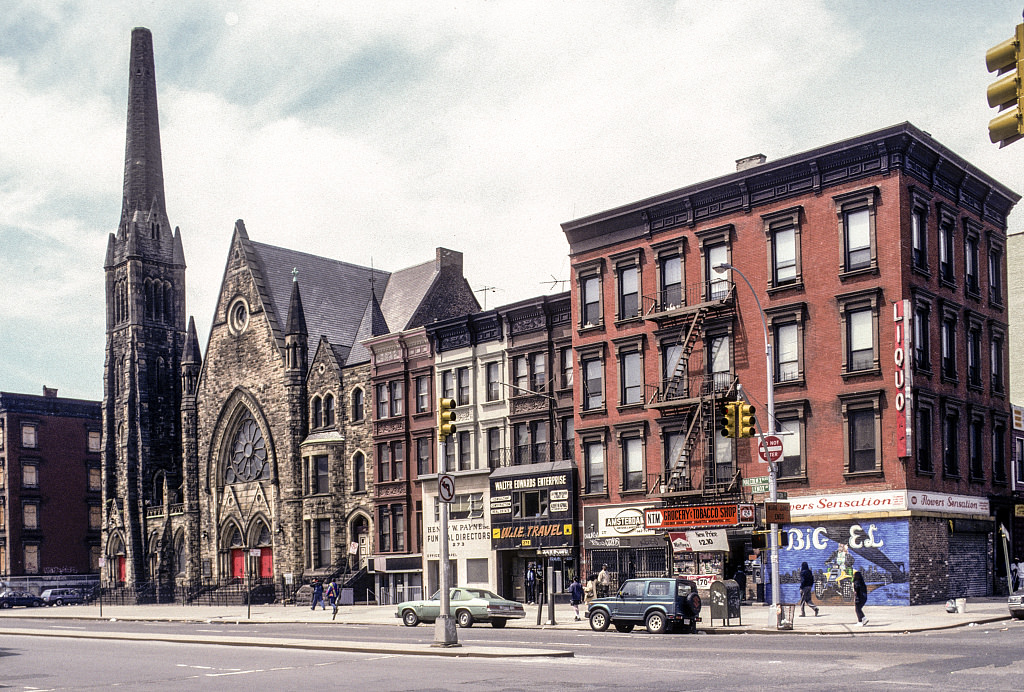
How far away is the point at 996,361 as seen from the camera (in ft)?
156

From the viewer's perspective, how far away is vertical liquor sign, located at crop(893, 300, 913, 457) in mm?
39562

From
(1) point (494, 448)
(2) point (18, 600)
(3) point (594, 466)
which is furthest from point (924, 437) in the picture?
(2) point (18, 600)

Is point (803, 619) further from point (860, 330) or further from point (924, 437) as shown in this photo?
point (860, 330)

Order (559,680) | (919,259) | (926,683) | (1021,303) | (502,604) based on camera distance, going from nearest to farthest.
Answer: (926,683)
(559,680)
(502,604)
(919,259)
(1021,303)

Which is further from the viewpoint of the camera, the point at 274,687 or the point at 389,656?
the point at 389,656

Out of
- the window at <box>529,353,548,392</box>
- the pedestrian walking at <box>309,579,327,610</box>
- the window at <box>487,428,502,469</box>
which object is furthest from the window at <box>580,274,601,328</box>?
the pedestrian walking at <box>309,579,327,610</box>

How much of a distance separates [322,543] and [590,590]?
2370 centimetres

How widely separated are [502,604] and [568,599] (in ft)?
41.3

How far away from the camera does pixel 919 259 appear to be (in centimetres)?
4188

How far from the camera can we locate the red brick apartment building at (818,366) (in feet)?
133

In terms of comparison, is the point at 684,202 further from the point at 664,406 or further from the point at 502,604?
the point at 502,604

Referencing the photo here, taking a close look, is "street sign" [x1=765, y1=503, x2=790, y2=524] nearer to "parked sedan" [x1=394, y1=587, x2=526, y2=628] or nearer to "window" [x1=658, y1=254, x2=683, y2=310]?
"parked sedan" [x1=394, y1=587, x2=526, y2=628]

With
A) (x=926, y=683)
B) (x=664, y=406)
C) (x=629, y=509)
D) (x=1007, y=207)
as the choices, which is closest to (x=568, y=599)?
(x=629, y=509)

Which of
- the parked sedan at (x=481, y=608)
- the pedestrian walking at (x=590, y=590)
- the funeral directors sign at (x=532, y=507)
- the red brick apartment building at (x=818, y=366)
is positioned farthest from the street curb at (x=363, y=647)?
the funeral directors sign at (x=532, y=507)
